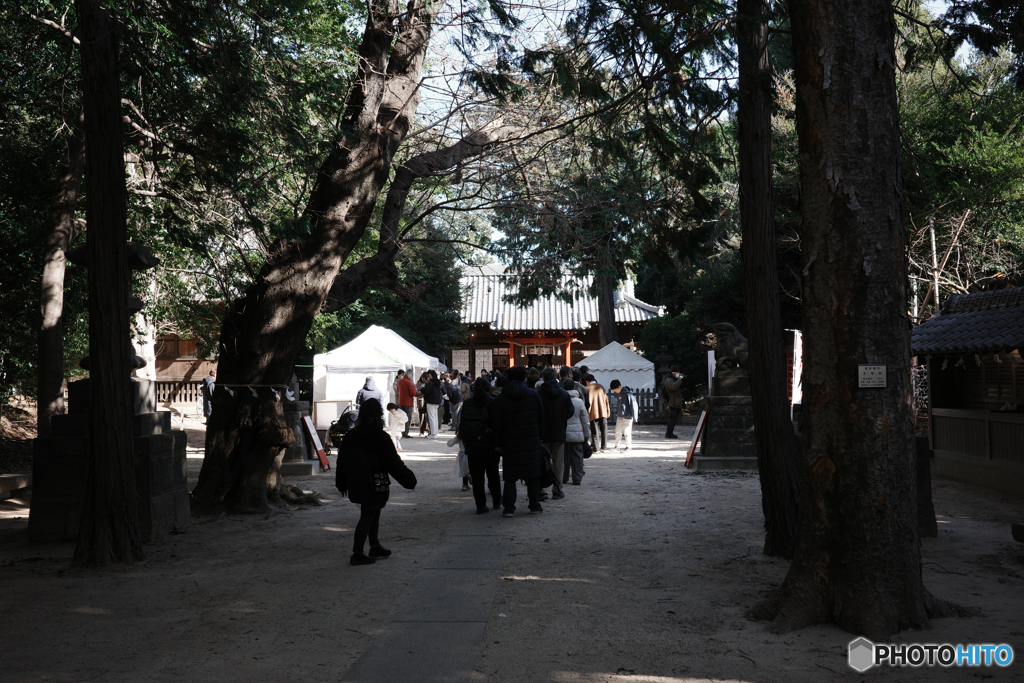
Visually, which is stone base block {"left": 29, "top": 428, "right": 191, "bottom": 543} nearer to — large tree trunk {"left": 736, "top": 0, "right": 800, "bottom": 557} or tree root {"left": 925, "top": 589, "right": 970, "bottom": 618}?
large tree trunk {"left": 736, "top": 0, "right": 800, "bottom": 557}

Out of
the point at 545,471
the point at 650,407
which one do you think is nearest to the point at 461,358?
the point at 650,407

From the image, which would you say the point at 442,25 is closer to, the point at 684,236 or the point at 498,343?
the point at 684,236

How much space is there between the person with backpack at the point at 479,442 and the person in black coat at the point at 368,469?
7.39ft

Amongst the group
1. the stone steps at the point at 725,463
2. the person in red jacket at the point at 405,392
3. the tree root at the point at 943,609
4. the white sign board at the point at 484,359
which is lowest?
the tree root at the point at 943,609

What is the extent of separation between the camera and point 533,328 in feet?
101

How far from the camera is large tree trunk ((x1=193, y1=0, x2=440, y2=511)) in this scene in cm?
939

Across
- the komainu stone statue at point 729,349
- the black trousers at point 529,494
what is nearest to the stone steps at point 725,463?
the komainu stone statue at point 729,349

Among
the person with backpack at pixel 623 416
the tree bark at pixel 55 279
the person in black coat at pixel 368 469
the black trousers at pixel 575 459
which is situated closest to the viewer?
the person in black coat at pixel 368 469

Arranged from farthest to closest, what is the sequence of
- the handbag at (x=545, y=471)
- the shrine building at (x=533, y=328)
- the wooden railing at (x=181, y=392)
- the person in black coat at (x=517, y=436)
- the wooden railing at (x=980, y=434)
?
the shrine building at (x=533, y=328) < the wooden railing at (x=181, y=392) < the wooden railing at (x=980, y=434) < the handbag at (x=545, y=471) < the person in black coat at (x=517, y=436)

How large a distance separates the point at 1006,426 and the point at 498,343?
23.4 metres

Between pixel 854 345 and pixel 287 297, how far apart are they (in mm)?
6790

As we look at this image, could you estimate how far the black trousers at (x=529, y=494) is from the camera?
8945mm

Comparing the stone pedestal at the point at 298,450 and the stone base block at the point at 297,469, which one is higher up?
the stone pedestal at the point at 298,450

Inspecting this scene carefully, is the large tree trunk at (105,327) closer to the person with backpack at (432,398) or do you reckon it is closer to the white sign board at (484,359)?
the person with backpack at (432,398)
